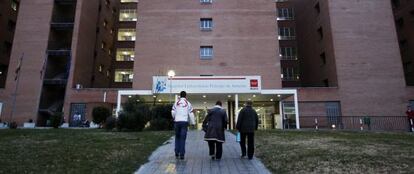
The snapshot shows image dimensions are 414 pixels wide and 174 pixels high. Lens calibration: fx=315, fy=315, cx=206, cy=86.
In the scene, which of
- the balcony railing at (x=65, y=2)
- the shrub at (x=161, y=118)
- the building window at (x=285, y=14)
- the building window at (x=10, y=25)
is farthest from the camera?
the building window at (x=285, y=14)

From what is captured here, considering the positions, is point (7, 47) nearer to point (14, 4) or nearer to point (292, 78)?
point (14, 4)

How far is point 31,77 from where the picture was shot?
118 feet

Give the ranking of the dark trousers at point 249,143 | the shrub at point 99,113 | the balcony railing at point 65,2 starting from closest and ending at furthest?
the dark trousers at point 249,143
the shrub at point 99,113
the balcony railing at point 65,2

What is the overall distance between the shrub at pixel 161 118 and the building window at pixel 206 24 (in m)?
15.8

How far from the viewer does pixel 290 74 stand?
154 feet

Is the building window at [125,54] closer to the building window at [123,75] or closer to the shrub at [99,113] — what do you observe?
the building window at [123,75]

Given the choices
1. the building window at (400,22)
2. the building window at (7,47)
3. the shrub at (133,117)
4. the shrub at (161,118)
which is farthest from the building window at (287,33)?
the building window at (7,47)

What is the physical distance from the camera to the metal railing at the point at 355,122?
31766mm

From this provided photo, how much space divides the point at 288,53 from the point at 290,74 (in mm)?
3337

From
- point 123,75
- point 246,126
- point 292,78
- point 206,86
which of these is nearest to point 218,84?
point 206,86

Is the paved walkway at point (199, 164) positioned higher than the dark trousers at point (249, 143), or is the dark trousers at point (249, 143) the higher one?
the dark trousers at point (249, 143)

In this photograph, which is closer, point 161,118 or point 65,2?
point 161,118

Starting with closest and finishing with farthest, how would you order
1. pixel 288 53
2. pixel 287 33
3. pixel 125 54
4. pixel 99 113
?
pixel 99 113 → pixel 288 53 → pixel 287 33 → pixel 125 54

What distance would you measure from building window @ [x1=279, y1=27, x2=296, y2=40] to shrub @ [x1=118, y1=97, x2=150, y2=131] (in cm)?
3301
